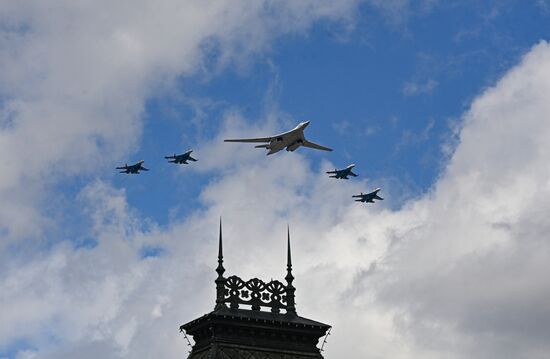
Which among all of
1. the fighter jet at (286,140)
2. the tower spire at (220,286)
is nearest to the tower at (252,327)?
the tower spire at (220,286)

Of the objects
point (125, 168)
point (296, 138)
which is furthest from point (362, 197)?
point (125, 168)

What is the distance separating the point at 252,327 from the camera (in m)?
61.5

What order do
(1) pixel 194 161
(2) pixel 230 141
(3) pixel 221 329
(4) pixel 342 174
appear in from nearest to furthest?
(3) pixel 221 329, (2) pixel 230 141, (4) pixel 342 174, (1) pixel 194 161

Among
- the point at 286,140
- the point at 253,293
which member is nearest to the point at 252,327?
the point at 253,293

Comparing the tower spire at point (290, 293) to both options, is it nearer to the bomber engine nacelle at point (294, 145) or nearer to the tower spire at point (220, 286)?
the tower spire at point (220, 286)

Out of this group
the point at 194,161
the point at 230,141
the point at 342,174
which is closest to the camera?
the point at 230,141

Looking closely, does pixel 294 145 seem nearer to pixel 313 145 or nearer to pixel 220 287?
pixel 313 145

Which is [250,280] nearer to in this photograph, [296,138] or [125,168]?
[296,138]

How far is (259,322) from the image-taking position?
61688mm

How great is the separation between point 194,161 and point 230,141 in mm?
18640

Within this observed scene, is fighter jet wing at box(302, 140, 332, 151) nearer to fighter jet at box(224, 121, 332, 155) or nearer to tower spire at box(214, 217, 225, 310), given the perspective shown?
fighter jet at box(224, 121, 332, 155)

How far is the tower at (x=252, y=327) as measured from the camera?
200 ft

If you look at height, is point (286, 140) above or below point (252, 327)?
above

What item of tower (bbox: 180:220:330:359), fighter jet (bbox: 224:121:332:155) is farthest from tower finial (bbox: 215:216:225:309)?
fighter jet (bbox: 224:121:332:155)
